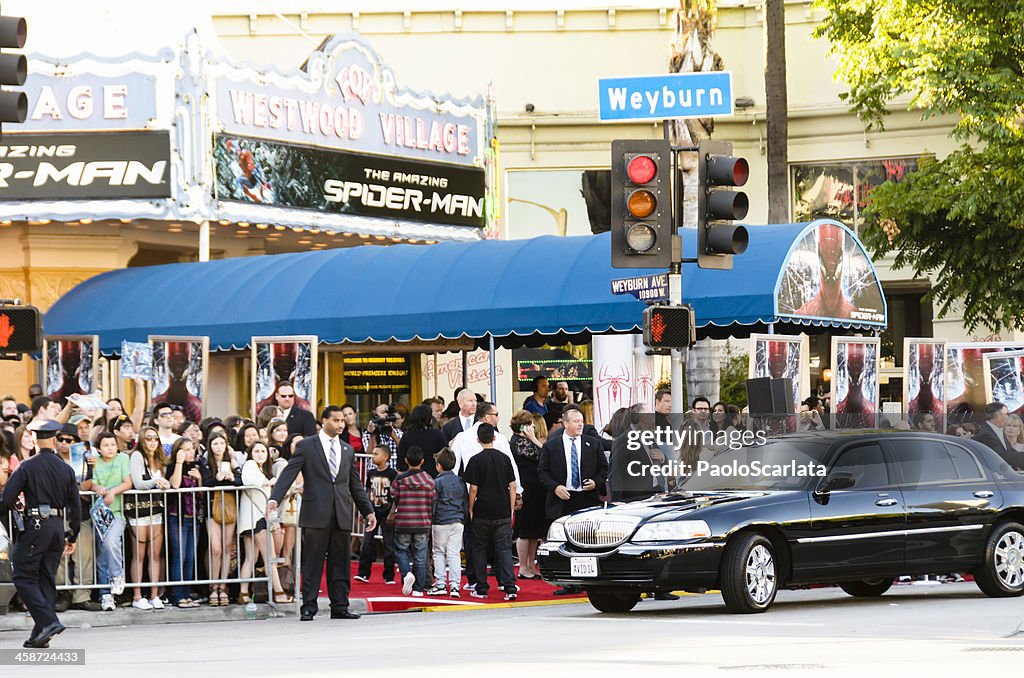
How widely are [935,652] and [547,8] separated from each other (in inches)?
1163

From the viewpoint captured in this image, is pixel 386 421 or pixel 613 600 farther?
pixel 386 421

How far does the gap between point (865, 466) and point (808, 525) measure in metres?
0.98

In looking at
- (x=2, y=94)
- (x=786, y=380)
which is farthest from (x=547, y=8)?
(x=2, y=94)

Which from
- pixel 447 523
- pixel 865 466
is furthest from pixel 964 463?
pixel 447 523

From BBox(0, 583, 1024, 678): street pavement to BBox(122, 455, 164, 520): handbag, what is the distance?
1.11 meters

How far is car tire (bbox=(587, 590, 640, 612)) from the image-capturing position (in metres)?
14.5

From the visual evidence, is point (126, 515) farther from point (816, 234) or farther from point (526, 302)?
point (816, 234)

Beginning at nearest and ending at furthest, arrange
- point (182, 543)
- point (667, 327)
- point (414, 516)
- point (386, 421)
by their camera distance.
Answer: point (667, 327), point (182, 543), point (414, 516), point (386, 421)

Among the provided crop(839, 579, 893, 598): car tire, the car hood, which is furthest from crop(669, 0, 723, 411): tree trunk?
the car hood

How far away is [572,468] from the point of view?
1731 cm

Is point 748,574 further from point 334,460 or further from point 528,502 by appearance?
point 528,502

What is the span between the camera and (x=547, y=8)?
126 ft

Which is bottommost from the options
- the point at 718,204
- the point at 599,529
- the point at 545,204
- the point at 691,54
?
the point at 599,529

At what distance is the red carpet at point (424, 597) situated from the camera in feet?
52.3
